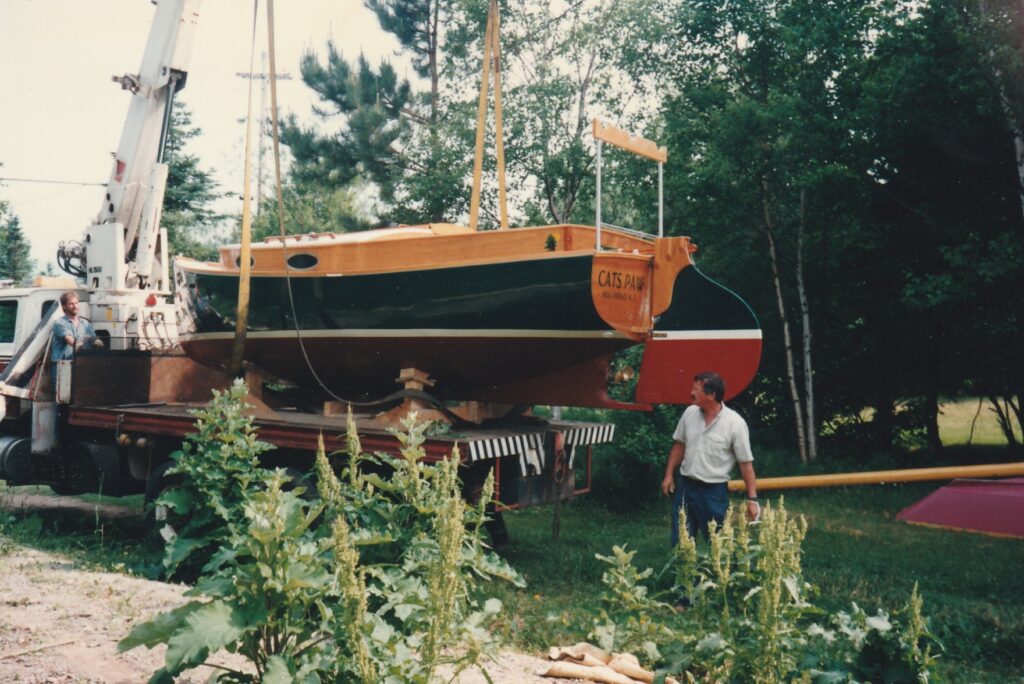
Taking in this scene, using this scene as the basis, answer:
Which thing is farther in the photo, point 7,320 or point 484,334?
point 7,320

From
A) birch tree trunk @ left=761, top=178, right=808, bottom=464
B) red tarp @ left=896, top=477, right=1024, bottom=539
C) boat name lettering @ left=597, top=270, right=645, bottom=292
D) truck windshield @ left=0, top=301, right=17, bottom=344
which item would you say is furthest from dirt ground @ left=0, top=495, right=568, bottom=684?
birch tree trunk @ left=761, top=178, right=808, bottom=464

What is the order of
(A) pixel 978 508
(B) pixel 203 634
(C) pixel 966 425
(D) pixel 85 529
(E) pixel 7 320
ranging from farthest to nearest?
1. (C) pixel 966 425
2. (E) pixel 7 320
3. (D) pixel 85 529
4. (A) pixel 978 508
5. (B) pixel 203 634

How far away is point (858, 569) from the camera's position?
23.7 feet

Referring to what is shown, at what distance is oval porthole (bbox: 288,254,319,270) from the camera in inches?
290

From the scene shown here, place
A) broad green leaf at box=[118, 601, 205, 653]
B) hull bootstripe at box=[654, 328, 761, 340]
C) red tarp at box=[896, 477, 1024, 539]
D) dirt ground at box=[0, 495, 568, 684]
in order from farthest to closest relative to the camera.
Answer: hull bootstripe at box=[654, 328, 761, 340] → red tarp at box=[896, 477, 1024, 539] → dirt ground at box=[0, 495, 568, 684] → broad green leaf at box=[118, 601, 205, 653]

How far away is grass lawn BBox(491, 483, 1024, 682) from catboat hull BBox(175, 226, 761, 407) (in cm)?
142

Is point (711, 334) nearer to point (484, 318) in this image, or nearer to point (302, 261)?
point (484, 318)

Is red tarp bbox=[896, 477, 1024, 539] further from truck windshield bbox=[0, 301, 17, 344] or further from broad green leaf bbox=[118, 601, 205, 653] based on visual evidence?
truck windshield bbox=[0, 301, 17, 344]

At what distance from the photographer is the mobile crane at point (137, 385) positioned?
6.75 metres

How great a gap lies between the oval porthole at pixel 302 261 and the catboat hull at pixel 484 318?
0.02 meters

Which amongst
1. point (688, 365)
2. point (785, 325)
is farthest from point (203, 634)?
point (785, 325)

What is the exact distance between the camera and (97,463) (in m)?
7.90

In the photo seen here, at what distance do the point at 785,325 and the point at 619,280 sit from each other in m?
7.89

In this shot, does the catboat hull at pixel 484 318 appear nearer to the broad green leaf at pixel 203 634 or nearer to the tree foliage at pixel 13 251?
the broad green leaf at pixel 203 634
